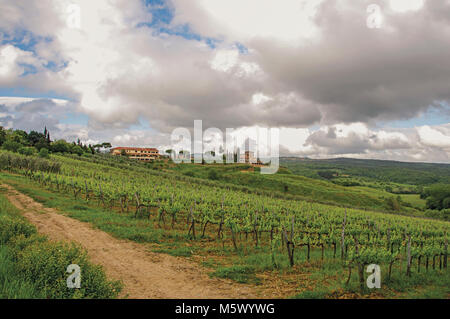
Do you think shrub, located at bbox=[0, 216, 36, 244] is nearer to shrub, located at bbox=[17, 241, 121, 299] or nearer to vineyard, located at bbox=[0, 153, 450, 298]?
shrub, located at bbox=[17, 241, 121, 299]

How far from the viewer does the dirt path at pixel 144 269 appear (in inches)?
295

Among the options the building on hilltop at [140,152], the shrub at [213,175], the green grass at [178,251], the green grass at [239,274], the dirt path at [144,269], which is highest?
the building on hilltop at [140,152]

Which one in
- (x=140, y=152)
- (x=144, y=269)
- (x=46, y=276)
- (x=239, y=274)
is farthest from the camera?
(x=140, y=152)

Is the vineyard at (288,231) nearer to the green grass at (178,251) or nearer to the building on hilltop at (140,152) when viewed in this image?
the green grass at (178,251)

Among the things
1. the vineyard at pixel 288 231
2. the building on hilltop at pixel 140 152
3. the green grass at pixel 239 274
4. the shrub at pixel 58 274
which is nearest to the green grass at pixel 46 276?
the shrub at pixel 58 274

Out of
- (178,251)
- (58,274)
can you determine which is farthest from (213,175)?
(58,274)

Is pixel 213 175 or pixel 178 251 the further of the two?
pixel 213 175

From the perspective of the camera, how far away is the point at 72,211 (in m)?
18.2

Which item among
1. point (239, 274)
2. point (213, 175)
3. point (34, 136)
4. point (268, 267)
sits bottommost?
point (213, 175)

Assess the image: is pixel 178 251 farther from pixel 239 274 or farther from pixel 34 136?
pixel 34 136

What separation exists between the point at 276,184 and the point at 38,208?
6403 centimetres

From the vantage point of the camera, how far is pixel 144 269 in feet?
30.0
